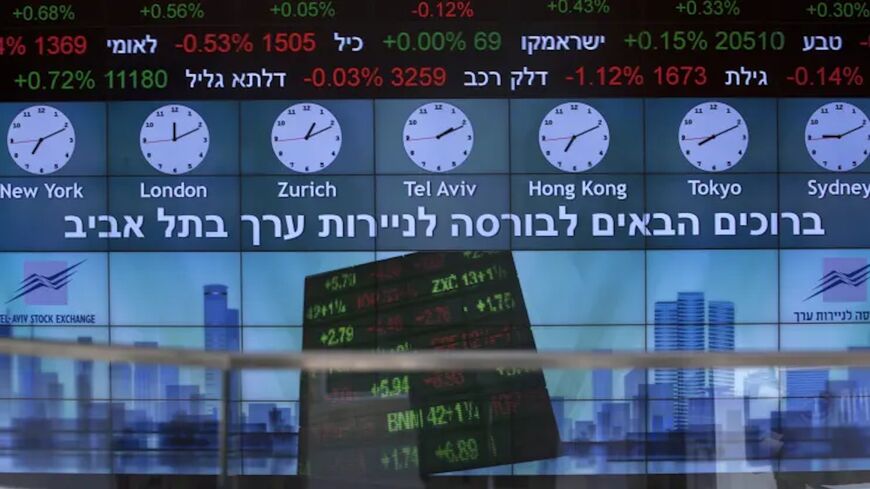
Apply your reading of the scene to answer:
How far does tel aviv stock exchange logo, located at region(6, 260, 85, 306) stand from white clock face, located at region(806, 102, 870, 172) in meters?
5.37

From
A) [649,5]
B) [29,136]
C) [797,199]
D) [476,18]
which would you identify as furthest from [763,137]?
[29,136]

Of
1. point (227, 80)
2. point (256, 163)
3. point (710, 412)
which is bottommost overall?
point (710, 412)

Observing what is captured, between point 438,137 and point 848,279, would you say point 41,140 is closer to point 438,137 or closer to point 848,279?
point 438,137

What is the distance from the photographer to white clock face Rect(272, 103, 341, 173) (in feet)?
28.3

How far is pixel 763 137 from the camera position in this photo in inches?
341

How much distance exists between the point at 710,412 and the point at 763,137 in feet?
14.0

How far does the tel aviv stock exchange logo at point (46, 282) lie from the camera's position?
28.6 feet

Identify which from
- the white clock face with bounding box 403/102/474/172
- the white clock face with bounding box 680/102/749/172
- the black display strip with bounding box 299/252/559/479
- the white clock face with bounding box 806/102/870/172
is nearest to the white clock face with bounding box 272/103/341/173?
the white clock face with bounding box 403/102/474/172

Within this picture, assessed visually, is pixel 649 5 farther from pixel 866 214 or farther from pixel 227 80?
pixel 227 80

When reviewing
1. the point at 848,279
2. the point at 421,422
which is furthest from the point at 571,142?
the point at 421,422

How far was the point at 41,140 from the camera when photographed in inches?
344

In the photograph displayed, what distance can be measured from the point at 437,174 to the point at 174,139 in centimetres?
190

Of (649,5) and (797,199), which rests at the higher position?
(649,5)

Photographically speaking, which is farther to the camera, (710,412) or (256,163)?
(256,163)
